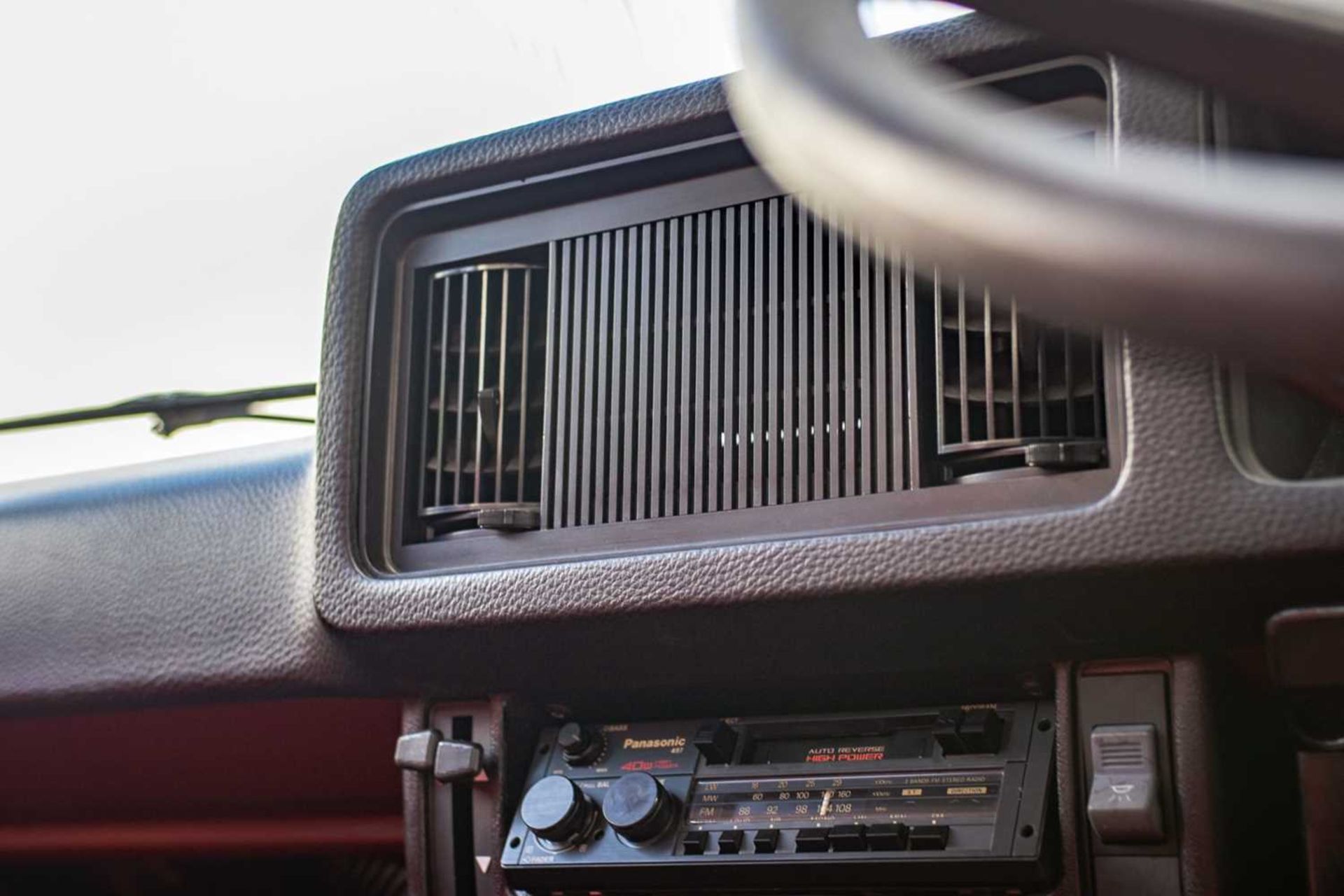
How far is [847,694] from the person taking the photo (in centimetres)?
89

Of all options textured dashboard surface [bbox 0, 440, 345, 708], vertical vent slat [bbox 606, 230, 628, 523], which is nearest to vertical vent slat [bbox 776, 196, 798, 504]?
vertical vent slat [bbox 606, 230, 628, 523]

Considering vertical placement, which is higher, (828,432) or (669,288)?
(669,288)

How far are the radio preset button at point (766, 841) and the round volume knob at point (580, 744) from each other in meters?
0.15

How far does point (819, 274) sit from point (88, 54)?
0.87 meters

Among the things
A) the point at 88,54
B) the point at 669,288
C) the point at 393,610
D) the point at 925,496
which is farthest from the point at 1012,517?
the point at 88,54

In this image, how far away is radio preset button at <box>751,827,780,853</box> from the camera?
813mm

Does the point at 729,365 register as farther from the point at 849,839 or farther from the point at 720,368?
the point at 849,839

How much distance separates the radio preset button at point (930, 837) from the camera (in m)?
0.78

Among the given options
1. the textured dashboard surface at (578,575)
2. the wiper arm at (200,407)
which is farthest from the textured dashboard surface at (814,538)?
the wiper arm at (200,407)

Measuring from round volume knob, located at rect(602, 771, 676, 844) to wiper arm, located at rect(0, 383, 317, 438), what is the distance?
1.99 feet

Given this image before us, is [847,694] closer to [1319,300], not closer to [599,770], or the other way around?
[599,770]

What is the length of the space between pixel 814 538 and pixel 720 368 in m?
0.13

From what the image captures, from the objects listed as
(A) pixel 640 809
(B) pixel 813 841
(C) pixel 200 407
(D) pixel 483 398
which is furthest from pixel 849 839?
(C) pixel 200 407

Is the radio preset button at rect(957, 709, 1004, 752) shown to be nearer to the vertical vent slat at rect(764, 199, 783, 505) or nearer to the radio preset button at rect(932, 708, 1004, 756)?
the radio preset button at rect(932, 708, 1004, 756)
